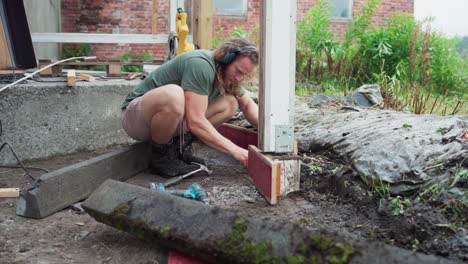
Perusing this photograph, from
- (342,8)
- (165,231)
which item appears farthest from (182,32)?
(342,8)

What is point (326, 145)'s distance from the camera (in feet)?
10.6

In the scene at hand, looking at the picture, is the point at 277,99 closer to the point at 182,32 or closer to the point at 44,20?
the point at 182,32

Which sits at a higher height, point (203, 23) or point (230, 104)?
point (203, 23)

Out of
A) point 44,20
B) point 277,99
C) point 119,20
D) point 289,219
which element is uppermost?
point 119,20

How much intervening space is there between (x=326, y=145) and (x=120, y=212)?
5.19 ft

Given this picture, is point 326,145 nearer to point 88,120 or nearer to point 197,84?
point 197,84

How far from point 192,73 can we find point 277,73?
1.90 ft

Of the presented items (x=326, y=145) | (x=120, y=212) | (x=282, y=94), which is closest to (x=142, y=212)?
(x=120, y=212)

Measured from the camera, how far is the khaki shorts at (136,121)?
10.5 feet

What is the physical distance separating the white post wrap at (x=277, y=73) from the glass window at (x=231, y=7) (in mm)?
7739

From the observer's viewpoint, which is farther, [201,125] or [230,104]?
[230,104]

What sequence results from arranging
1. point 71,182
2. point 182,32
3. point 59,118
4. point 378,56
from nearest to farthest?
point 71,182 < point 59,118 < point 182,32 < point 378,56

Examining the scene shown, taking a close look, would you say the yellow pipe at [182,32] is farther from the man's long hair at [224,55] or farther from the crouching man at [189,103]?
the man's long hair at [224,55]

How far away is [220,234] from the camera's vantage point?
1.85m
